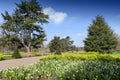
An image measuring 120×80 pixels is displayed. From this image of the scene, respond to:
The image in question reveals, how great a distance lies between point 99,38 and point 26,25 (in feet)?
46.5

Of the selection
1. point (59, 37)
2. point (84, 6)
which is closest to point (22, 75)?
point (84, 6)

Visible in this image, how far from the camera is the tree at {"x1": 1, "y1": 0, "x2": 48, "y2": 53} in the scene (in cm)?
4247

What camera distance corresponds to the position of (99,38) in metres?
35.9

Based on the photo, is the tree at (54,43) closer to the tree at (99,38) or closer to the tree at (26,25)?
the tree at (26,25)

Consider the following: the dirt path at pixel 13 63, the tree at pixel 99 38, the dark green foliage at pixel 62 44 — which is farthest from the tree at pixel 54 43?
the dirt path at pixel 13 63

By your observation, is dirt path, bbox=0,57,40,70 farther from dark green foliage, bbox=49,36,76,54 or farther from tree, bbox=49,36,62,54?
tree, bbox=49,36,62,54

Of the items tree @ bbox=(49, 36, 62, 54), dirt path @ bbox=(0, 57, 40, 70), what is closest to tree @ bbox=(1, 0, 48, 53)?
tree @ bbox=(49, 36, 62, 54)

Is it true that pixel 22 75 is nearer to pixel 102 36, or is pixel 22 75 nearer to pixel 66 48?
pixel 102 36

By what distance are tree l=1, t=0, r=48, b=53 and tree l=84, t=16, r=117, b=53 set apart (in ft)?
34.3

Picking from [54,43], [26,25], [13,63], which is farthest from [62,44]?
[13,63]

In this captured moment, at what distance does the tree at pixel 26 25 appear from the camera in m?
42.5

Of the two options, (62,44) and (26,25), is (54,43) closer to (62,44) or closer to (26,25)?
(62,44)

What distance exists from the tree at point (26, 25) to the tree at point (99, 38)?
1044 centimetres

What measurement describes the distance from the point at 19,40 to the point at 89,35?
14426mm
